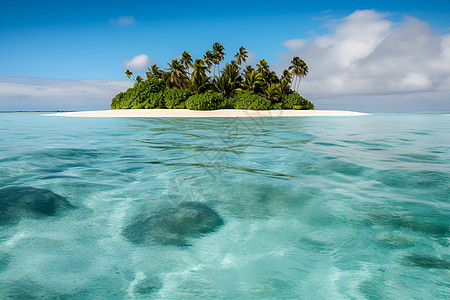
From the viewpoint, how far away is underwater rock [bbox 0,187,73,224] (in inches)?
132

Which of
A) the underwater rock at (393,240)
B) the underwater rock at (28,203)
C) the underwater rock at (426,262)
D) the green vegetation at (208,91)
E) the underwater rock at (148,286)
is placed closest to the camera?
the underwater rock at (148,286)

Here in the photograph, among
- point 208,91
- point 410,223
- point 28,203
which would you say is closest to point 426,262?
point 410,223

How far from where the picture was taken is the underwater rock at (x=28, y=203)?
336cm

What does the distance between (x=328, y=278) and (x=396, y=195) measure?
2.65 m

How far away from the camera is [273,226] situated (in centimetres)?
319

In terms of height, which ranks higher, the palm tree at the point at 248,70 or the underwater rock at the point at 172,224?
the palm tree at the point at 248,70

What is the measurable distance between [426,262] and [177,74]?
163 feet

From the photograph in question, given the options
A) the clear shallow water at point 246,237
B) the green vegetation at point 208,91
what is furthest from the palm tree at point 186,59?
the clear shallow water at point 246,237

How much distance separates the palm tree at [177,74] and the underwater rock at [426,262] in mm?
49588

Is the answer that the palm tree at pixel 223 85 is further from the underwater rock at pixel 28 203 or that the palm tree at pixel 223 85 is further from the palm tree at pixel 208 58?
the underwater rock at pixel 28 203

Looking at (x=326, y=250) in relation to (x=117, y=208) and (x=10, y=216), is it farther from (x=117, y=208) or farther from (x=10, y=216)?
(x=10, y=216)

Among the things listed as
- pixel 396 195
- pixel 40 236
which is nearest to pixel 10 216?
pixel 40 236

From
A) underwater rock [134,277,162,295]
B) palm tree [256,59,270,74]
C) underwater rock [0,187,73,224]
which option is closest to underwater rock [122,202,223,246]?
underwater rock [134,277,162,295]

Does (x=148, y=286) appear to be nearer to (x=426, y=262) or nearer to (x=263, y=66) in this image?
(x=426, y=262)
